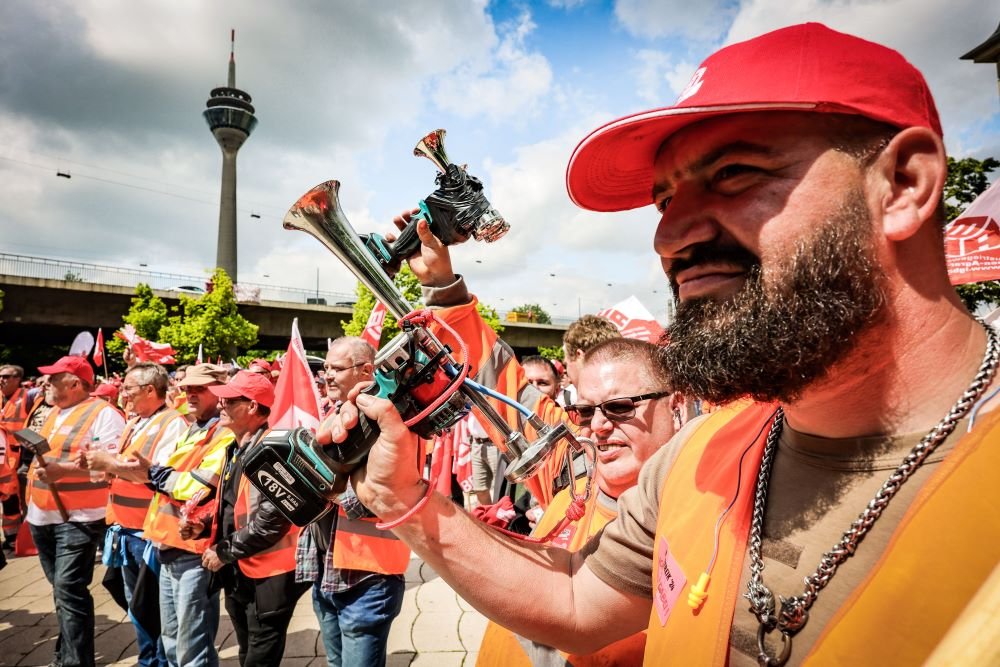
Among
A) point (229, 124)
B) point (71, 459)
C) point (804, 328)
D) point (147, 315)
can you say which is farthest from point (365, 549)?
point (229, 124)

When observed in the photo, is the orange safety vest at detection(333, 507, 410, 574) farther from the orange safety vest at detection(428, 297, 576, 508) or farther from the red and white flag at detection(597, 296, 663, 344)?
the red and white flag at detection(597, 296, 663, 344)

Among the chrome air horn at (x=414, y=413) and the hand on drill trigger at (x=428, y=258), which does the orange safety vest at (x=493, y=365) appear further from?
the chrome air horn at (x=414, y=413)

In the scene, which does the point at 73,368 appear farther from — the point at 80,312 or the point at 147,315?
the point at 80,312

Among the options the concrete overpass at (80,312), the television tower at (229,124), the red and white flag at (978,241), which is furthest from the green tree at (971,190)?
the television tower at (229,124)

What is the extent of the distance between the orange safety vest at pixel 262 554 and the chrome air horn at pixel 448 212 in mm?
2493

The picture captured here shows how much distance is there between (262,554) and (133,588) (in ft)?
5.64

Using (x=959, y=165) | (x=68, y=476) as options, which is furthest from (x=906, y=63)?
(x=959, y=165)

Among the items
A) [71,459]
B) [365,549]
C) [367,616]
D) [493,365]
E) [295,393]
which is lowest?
[367,616]

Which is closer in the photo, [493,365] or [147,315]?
[493,365]

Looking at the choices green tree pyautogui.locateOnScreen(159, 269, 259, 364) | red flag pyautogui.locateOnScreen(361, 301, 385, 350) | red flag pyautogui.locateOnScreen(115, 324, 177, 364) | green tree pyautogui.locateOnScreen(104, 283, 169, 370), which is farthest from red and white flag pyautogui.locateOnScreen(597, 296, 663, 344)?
green tree pyautogui.locateOnScreen(104, 283, 169, 370)

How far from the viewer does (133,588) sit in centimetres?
449

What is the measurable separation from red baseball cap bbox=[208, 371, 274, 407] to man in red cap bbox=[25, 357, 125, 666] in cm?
185

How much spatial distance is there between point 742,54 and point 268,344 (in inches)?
1663

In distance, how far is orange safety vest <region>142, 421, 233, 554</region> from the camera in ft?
12.8
